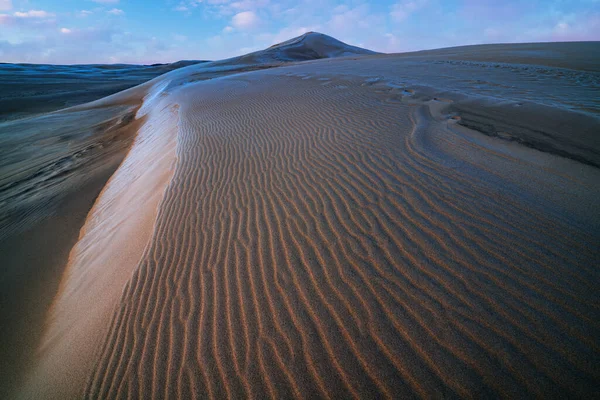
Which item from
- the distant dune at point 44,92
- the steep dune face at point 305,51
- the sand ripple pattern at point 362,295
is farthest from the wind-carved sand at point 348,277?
the steep dune face at point 305,51

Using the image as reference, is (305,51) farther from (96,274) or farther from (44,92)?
(96,274)

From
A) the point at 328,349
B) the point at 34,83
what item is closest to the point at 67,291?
the point at 328,349

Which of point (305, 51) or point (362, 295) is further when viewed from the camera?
Result: point (305, 51)

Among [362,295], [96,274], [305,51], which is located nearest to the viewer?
[362,295]

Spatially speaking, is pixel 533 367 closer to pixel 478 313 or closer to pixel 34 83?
pixel 478 313

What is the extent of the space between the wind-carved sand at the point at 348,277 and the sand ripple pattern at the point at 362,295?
0.01 m

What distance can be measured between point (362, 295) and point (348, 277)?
0.65ft

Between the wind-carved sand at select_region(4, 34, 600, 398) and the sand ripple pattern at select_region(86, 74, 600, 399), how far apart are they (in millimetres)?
11

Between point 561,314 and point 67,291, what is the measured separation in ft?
15.3

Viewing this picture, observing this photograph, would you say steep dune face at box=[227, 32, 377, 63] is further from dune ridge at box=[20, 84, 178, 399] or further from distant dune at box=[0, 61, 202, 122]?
dune ridge at box=[20, 84, 178, 399]

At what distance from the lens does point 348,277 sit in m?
2.15

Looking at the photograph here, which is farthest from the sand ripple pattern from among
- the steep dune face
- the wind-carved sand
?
the steep dune face

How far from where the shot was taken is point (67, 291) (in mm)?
3221

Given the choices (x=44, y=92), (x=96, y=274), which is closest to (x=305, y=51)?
(x=44, y=92)
